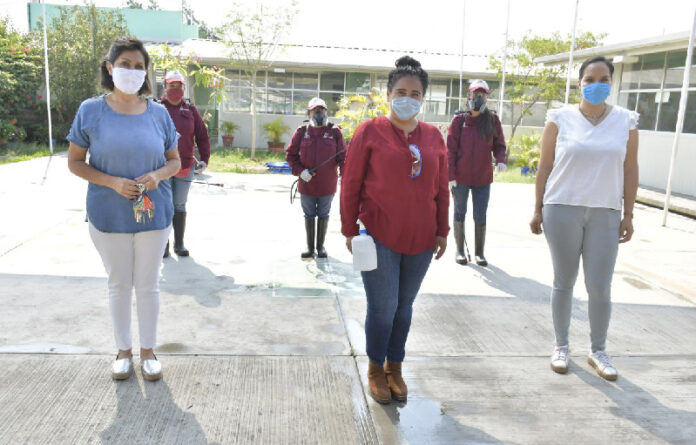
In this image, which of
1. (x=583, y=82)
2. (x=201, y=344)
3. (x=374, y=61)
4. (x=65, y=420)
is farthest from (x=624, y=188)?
(x=374, y=61)

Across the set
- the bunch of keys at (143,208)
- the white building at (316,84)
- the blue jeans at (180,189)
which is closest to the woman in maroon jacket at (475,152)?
the blue jeans at (180,189)

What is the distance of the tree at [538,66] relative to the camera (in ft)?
63.7

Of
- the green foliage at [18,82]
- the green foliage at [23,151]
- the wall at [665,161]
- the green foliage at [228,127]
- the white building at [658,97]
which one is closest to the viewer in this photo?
the wall at [665,161]

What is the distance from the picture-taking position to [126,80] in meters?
3.13

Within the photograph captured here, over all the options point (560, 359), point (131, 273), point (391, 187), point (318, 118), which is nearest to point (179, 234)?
point (318, 118)

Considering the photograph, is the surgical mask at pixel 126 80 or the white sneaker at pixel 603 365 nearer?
the surgical mask at pixel 126 80

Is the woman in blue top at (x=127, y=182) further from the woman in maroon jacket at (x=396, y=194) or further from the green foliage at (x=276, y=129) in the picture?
the green foliage at (x=276, y=129)

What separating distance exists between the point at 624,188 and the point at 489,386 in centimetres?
147

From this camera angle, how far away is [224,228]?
25.0ft

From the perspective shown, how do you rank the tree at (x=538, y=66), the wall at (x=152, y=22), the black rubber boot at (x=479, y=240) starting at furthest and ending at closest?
1. the wall at (x=152, y=22)
2. the tree at (x=538, y=66)
3. the black rubber boot at (x=479, y=240)

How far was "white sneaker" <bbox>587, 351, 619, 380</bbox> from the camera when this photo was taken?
3559 millimetres

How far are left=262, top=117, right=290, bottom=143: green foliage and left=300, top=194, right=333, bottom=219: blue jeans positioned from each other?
571 inches

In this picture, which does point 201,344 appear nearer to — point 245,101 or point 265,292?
point 265,292

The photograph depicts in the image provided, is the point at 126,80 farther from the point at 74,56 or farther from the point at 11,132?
the point at 74,56
